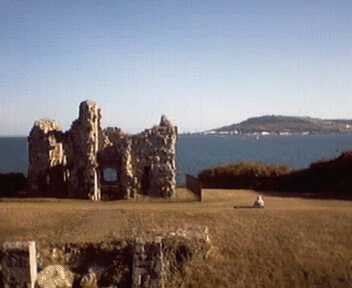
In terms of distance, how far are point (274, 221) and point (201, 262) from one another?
537 centimetres

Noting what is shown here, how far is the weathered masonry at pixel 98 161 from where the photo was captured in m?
39.4

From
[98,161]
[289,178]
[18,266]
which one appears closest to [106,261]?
[18,266]

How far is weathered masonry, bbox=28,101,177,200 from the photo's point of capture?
39.4 meters

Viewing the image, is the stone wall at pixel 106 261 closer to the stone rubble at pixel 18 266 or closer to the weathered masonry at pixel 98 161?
the stone rubble at pixel 18 266

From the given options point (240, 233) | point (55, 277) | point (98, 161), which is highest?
point (98, 161)

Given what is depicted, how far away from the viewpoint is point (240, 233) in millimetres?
27656

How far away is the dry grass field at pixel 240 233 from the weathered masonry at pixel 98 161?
6.27 m

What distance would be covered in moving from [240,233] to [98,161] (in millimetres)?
15269

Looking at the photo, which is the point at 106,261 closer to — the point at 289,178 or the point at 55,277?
the point at 55,277

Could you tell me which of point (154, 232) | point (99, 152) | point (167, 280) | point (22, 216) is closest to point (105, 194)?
point (99, 152)

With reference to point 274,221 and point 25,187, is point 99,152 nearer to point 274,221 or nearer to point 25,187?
point 25,187

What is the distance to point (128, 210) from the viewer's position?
103 feet

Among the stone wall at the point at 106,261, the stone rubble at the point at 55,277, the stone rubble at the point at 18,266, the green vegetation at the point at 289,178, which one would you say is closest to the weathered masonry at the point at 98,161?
the green vegetation at the point at 289,178

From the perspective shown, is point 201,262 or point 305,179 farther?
point 305,179
